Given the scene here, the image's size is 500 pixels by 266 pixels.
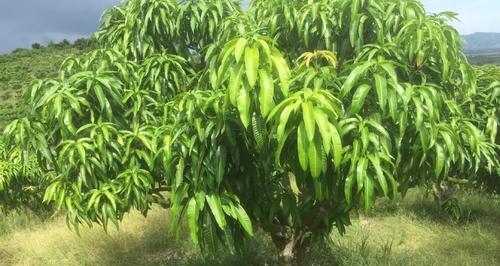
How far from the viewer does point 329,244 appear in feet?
21.4

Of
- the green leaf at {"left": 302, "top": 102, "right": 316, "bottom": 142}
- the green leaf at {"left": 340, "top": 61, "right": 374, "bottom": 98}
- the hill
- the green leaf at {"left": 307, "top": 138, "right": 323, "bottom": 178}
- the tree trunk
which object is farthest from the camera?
the hill

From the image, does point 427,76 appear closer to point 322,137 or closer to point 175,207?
point 322,137

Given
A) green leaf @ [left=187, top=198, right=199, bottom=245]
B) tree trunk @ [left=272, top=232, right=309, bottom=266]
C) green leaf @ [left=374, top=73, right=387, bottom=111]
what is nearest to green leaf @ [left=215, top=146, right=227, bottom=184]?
green leaf @ [left=187, top=198, right=199, bottom=245]

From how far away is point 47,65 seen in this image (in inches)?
1629

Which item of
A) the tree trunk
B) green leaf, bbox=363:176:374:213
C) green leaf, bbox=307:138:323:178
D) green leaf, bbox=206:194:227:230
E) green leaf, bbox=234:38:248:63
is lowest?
the tree trunk

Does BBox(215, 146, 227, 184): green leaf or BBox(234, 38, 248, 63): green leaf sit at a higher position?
BBox(234, 38, 248, 63): green leaf

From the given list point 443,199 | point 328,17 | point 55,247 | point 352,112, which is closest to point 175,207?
point 352,112

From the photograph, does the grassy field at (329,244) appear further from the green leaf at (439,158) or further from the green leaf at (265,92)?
the green leaf at (265,92)

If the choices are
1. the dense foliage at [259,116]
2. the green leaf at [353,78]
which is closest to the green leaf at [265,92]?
the dense foliage at [259,116]

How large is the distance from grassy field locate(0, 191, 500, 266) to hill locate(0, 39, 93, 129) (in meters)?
23.2

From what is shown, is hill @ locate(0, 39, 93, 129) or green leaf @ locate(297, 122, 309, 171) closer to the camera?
green leaf @ locate(297, 122, 309, 171)

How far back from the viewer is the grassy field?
6.31m

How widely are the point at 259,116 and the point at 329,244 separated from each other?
4.69 meters

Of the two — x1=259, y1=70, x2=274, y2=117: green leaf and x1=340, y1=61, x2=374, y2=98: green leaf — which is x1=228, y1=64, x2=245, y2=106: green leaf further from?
x1=340, y1=61, x2=374, y2=98: green leaf
